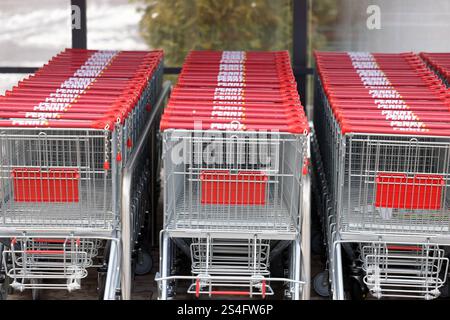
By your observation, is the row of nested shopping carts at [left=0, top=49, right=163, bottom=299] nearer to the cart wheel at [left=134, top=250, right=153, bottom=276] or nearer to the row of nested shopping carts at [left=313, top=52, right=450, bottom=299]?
the cart wheel at [left=134, top=250, right=153, bottom=276]

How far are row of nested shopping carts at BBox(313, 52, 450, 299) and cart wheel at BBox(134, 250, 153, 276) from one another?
1.32 m

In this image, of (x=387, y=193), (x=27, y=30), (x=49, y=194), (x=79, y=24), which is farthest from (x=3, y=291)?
(x=27, y=30)

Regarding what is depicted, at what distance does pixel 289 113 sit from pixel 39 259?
196 centimetres

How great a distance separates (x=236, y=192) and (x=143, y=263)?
1.54 metres

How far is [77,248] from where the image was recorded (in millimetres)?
5250

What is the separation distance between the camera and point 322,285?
6035 millimetres

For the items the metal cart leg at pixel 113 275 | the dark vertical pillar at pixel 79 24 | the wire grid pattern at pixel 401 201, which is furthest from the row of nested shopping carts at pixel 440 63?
the dark vertical pillar at pixel 79 24

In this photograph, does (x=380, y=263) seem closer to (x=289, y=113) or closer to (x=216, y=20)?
(x=289, y=113)

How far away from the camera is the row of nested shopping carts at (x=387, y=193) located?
5.17 metres

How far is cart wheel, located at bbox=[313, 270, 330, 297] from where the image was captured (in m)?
6.02

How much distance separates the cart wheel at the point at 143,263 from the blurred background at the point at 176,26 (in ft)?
8.86

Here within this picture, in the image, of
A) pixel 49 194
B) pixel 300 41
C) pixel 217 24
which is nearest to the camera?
pixel 49 194

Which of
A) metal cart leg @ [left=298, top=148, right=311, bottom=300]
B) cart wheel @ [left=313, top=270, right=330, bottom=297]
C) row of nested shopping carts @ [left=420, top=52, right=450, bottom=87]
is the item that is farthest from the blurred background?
metal cart leg @ [left=298, top=148, right=311, bottom=300]

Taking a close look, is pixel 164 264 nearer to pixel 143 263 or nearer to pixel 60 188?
pixel 60 188
